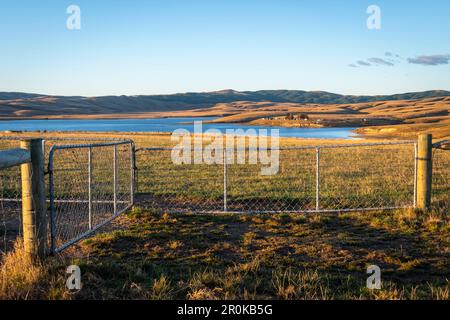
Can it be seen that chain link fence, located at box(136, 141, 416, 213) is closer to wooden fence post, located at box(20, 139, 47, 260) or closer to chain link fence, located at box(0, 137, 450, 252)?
chain link fence, located at box(0, 137, 450, 252)

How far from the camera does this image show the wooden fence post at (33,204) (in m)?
6.08

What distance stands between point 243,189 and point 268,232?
18.2 feet

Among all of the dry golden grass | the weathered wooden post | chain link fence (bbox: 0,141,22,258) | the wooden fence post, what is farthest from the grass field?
chain link fence (bbox: 0,141,22,258)

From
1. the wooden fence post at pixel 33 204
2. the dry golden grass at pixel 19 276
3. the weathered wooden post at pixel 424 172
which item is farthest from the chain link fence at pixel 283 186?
the dry golden grass at pixel 19 276

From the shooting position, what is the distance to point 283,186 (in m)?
14.8

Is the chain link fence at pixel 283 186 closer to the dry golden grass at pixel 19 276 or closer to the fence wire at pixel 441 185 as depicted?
the fence wire at pixel 441 185

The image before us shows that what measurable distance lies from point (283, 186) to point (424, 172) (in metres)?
5.42

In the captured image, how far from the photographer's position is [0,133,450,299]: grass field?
509 centimetres

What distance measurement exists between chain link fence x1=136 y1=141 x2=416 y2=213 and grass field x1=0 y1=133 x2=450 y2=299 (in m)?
0.12

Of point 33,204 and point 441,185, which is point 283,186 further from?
point 33,204

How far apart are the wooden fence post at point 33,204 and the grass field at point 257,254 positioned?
0.82 feet

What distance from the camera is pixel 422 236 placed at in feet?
27.3
